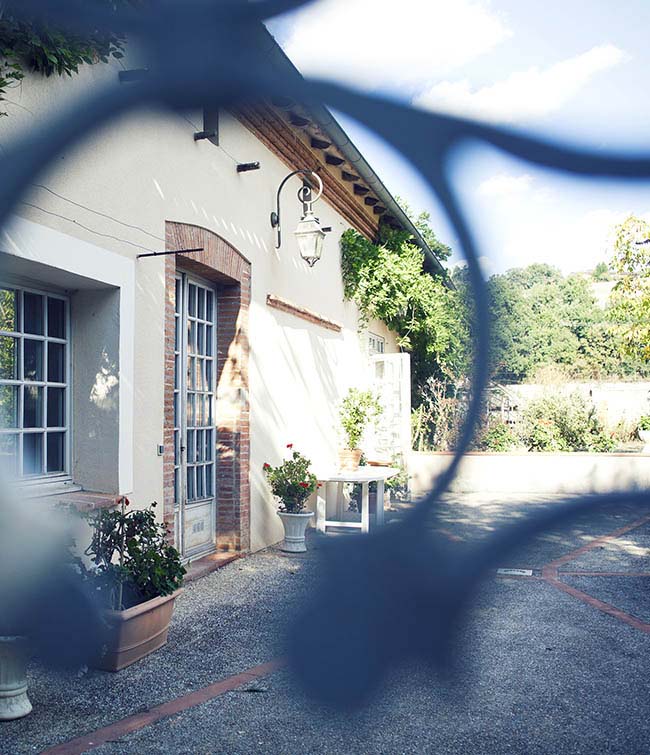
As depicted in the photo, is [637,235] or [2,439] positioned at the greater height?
[637,235]

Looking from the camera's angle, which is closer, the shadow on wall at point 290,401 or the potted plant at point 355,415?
the shadow on wall at point 290,401

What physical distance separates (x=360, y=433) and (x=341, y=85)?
750 cm

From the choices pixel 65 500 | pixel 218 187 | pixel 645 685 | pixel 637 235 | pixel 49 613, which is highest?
pixel 218 187

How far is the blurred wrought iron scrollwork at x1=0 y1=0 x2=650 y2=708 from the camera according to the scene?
0.54m

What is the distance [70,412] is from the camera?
4.01 metres

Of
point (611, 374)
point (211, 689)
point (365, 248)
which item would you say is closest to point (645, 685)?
point (211, 689)

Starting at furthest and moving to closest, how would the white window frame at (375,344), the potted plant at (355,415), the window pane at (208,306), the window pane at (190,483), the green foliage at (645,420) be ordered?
the white window frame at (375,344) → the potted plant at (355,415) → the window pane at (208,306) → the window pane at (190,483) → the green foliage at (645,420)

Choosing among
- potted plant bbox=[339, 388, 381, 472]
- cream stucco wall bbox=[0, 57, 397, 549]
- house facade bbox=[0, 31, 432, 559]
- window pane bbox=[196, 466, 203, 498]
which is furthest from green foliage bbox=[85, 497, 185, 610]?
potted plant bbox=[339, 388, 381, 472]

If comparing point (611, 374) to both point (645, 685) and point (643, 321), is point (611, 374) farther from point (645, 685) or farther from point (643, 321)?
point (645, 685)

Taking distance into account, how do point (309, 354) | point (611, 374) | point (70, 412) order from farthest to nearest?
point (309, 354)
point (70, 412)
point (611, 374)

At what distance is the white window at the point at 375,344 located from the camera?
30.5 ft

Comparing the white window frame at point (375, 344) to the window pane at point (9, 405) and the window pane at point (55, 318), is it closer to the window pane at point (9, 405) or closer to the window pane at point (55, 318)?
the window pane at point (55, 318)

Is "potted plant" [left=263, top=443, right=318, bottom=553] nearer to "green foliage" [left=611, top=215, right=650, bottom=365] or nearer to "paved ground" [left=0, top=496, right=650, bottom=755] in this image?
"paved ground" [left=0, top=496, right=650, bottom=755]

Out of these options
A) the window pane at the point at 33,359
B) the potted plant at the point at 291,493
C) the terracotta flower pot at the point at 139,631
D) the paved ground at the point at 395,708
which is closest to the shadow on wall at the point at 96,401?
the window pane at the point at 33,359
